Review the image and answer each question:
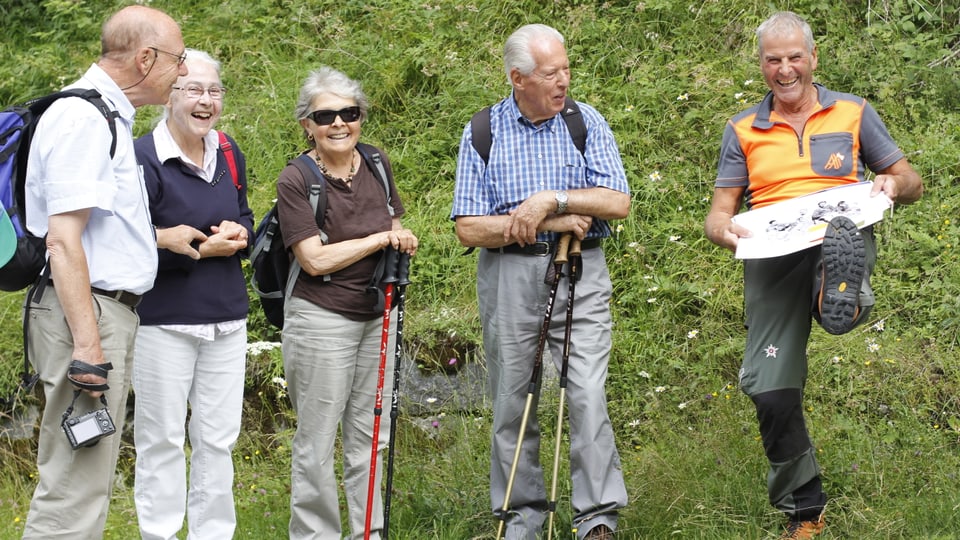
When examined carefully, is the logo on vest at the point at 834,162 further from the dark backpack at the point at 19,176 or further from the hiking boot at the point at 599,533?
the dark backpack at the point at 19,176

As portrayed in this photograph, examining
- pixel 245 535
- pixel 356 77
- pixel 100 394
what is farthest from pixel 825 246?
pixel 356 77

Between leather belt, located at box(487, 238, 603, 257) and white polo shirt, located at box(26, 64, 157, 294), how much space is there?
154cm

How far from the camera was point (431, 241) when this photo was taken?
707cm

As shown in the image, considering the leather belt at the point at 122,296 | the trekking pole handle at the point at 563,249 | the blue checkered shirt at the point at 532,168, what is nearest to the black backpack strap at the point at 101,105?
the leather belt at the point at 122,296

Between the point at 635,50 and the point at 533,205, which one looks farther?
the point at 635,50

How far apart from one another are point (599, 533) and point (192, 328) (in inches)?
76.0

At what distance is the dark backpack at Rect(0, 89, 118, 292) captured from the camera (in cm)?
348

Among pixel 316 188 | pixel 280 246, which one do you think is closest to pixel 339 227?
pixel 316 188

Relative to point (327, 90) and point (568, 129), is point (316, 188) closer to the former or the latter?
point (327, 90)

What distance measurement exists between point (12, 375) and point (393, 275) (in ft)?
11.8

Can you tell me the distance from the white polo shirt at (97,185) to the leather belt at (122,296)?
2 centimetres

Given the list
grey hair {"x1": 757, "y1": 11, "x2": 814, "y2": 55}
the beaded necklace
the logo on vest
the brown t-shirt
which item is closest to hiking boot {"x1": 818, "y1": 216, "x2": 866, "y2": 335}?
the logo on vest

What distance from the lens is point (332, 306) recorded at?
463 cm

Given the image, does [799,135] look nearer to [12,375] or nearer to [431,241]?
[431,241]
